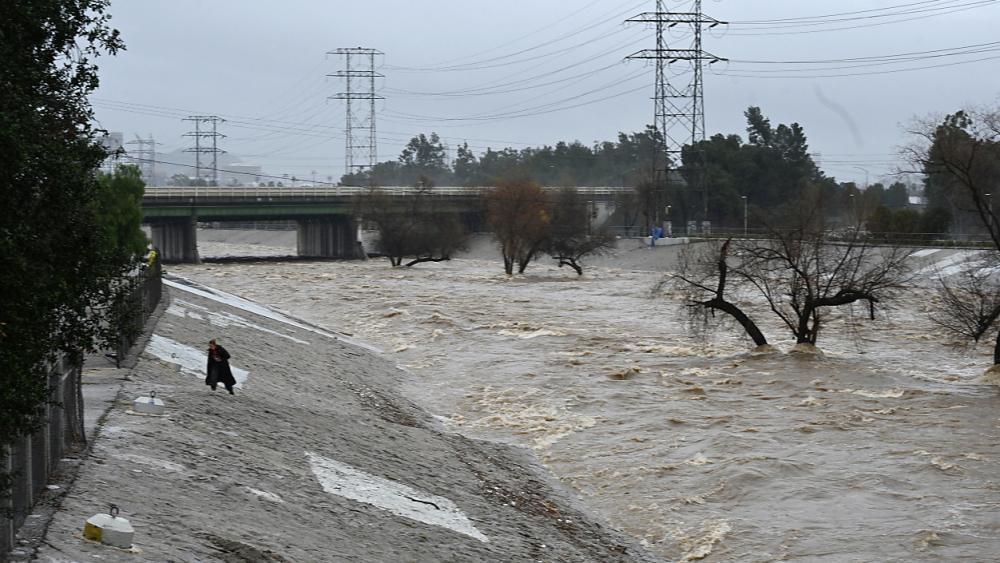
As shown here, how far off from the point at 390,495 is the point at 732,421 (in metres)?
13.6

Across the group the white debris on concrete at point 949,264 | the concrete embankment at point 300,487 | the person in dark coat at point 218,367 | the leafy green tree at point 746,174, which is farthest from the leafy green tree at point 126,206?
the leafy green tree at point 746,174

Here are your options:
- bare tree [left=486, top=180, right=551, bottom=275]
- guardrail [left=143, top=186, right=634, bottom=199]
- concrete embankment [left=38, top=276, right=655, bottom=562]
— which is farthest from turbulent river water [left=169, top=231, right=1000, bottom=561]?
guardrail [left=143, top=186, right=634, bottom=199]

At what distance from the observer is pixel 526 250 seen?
11038 centimetres

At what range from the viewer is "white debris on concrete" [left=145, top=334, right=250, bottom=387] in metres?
34.1

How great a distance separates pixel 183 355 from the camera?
3650 centimetres

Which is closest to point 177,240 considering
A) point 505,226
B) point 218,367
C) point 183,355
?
point 505,226

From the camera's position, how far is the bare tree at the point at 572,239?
358 feet

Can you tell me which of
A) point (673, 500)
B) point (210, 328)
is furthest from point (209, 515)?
point (210, 328)

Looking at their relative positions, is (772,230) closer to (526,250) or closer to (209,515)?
(209,515)

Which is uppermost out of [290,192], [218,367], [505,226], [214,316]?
[290,192]

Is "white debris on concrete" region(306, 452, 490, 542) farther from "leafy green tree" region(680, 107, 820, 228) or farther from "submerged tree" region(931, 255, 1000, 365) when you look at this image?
"leafy green tree" region(680, 107, 820, 228)

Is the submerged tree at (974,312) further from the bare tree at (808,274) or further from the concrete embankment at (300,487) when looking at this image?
the concrete embankment at (300,487)

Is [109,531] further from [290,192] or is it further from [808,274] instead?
[290,192]

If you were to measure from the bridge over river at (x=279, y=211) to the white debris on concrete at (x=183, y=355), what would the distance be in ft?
275
